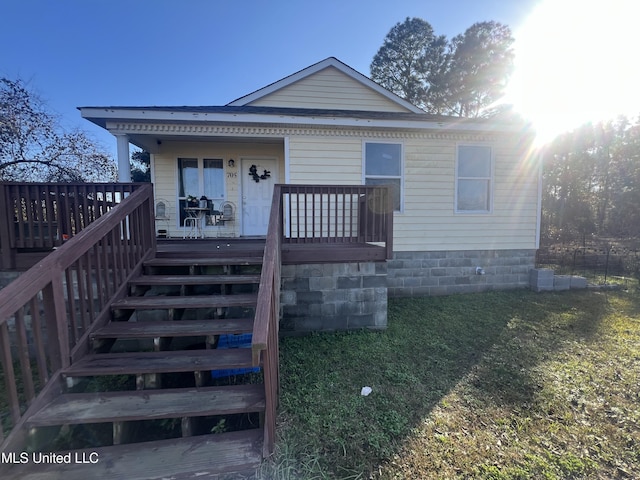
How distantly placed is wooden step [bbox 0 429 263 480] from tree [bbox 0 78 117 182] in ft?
30.7

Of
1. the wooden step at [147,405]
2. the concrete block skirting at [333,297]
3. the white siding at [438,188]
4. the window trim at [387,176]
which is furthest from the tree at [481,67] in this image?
the wooden step at [147,405]

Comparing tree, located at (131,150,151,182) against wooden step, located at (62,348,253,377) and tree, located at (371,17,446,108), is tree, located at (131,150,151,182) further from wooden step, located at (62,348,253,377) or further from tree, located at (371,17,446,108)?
wooden step, located at (62,348,253,377)

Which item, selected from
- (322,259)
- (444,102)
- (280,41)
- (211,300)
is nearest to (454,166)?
(322,259)

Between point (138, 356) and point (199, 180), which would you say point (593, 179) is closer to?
point (199, 180)

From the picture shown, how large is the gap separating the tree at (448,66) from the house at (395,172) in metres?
11.7

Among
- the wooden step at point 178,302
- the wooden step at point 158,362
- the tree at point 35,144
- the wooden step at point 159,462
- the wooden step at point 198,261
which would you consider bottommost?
the wooden step at point 159,462

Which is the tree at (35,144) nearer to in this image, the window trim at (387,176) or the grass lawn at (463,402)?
the window trim at (387,176)

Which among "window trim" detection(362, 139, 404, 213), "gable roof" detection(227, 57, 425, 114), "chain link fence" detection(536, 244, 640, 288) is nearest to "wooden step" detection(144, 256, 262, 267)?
"window trim" detection(362, 139, 404, 213)

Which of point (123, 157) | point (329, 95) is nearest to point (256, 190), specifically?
point (123, 157)

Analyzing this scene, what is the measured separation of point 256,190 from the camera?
6.82m

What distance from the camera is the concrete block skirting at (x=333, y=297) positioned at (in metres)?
3.81

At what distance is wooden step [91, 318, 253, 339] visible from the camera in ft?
8.02

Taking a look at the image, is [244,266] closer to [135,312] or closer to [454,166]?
[135,312]

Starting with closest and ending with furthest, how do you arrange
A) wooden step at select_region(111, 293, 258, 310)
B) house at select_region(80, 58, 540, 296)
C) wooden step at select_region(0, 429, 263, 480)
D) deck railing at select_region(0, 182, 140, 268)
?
wooden step at select_region(0, 429, 263, 480)
wooden step at select_region(111, 293, 258, 310)
deck railing at select_region(0, 182, 140, 268)
house at select_region(80, 58, 540, 296)
